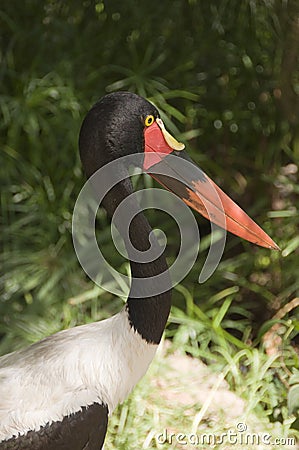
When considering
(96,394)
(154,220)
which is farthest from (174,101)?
(96,394)

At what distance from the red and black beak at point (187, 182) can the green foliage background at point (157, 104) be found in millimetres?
874

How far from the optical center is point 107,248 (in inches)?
144

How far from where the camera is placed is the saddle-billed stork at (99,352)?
212 centimetres

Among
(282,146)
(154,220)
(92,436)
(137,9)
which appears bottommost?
(154,220)

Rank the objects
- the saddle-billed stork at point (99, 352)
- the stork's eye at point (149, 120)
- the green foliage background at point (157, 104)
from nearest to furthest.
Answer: the saddle-billed stork at point (99, 352)
the stork's eye at point (149, 120)
the green foliage background at point (157, 104)

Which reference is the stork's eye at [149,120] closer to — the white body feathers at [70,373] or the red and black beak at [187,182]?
the red and black beak at [187,182]

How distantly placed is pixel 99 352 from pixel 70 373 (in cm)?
10

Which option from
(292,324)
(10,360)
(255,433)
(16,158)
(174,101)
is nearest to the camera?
(10,360)

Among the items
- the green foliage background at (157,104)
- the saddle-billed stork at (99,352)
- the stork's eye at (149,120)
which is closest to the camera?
the saddle-billed stork at (99,352)

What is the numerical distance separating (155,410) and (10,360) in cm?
68

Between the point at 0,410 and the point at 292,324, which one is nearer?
the point at 0,410

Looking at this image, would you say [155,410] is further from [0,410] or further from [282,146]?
[282,146]

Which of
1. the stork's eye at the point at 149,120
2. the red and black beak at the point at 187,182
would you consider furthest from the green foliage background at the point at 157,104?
the stork's eye at the point at 149,120

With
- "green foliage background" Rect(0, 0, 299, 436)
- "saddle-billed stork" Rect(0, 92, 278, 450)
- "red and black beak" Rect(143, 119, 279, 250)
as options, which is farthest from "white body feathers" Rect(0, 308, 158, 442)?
"green foliage background" Rect(0, 0, 299, 436)
